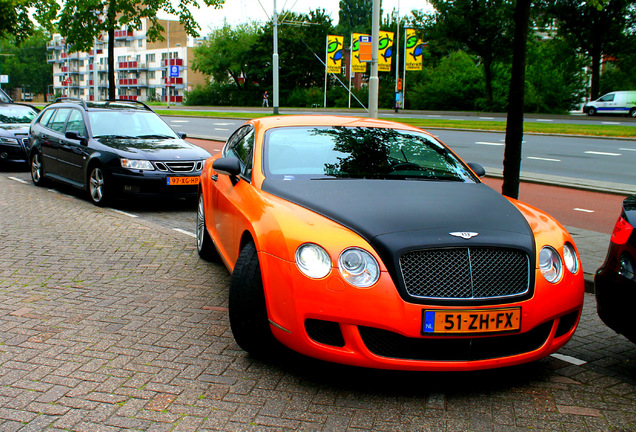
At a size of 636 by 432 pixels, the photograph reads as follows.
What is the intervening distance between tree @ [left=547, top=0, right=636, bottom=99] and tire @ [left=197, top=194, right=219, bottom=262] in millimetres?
39618

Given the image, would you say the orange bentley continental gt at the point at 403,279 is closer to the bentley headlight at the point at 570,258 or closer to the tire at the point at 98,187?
the bentley headlight at the point at 570,258

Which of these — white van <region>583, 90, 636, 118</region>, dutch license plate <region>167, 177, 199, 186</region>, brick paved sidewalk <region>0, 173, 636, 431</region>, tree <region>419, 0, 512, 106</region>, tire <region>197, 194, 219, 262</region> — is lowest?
brick paved sidewalk <region>0, 173, 636, 431</region>

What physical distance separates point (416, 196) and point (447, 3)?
4636 cm

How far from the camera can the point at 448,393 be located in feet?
11.5

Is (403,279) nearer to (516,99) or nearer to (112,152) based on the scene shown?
(516,99)

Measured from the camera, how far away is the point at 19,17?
29281 mm

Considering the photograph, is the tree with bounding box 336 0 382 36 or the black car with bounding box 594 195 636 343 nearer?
the black car with bounding box 594 195 636 343

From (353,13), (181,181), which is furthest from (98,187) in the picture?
(353,13)

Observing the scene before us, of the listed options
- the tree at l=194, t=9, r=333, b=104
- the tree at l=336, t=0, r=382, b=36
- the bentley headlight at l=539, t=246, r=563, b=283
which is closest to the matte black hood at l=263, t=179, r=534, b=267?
the bentley headlight at l=539, t=246, r=563, b=283

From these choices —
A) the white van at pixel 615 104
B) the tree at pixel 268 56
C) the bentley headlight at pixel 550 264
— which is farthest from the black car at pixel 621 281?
the tree at pixel 268 56

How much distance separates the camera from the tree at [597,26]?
4041 cm

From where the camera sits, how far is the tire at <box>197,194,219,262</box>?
6277 millimetres

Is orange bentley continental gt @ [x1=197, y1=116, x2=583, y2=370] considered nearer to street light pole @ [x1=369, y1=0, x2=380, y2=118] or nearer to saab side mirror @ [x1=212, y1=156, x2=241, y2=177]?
saab side mirror @ [x1=212, y1=156, x2=241, y2=177]

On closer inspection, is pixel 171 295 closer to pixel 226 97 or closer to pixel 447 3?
pixel 447 3
